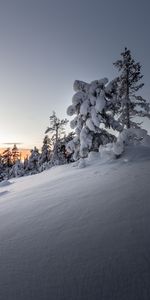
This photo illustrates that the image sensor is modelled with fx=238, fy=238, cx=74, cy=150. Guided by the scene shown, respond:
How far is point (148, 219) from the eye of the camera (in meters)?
3.69

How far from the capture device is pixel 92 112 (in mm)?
15914

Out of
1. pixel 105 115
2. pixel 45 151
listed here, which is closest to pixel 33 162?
pixel 45 151

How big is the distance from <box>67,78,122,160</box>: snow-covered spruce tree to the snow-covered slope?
407 inches

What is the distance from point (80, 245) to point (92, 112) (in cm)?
1320

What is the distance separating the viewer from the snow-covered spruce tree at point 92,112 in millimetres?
15945

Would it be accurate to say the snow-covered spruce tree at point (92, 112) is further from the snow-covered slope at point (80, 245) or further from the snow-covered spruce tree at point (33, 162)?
the snow-covered spruce tree at point (33, 162)

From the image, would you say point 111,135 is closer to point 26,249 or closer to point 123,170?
point 123,170

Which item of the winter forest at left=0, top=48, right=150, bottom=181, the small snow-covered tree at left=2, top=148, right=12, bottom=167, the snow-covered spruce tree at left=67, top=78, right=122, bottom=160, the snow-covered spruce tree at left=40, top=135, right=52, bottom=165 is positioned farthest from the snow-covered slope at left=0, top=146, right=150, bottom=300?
the small snow-covered tree at left=2, top=148, right=12, bottom=167

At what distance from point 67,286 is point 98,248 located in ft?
2.37

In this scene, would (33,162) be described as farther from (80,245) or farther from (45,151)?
(80,245)

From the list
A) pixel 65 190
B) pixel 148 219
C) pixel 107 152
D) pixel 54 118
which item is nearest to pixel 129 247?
pixel 148 219

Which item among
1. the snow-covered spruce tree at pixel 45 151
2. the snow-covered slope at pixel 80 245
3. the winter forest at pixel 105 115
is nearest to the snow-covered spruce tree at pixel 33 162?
the snow-covered spruce tree at pixel 45 151

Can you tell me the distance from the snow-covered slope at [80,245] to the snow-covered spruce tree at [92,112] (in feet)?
33.9

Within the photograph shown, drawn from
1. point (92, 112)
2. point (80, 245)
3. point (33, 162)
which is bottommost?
point (33, 162)
